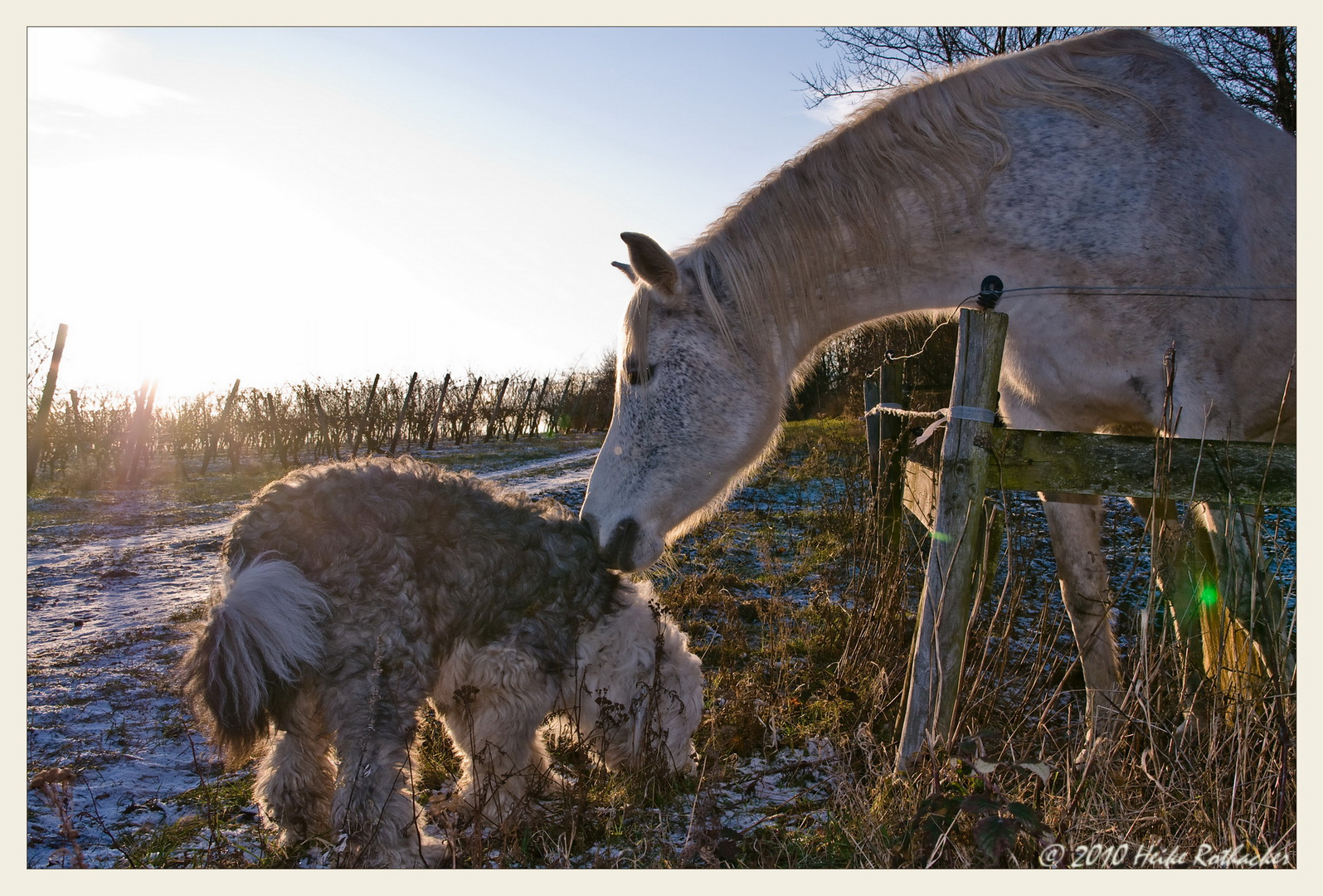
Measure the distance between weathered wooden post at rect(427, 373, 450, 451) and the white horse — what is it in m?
21.1

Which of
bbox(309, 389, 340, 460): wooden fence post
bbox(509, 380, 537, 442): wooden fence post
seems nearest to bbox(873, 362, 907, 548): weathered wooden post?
bbox(309, 389, 340, 460): wooden fence post

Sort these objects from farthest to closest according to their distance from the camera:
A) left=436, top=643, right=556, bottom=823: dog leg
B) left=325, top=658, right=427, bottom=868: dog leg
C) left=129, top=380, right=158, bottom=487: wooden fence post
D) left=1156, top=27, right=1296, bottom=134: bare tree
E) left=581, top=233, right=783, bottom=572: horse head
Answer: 1. left=129, top=380, right=158, bottom=487: wooden fence post
2. left=1156, top=27, right=1296, bottom=134: bare tree
3. left=581, top=233, right=783, bottom=572: horse head
4. left=436, top=643, right=556, bottom=823: dog leg
5. left=325, top=658, right=427, bottom=868: dog leg

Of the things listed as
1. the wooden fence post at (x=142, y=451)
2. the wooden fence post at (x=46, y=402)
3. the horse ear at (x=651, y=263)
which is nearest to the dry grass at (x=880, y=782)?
the horse ear at (x=651, y=263)

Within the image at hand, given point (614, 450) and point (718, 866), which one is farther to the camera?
point (614, 450)

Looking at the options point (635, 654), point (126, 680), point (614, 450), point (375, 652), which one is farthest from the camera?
point (126, 680)

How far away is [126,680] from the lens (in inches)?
181

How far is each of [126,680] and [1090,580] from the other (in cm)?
522

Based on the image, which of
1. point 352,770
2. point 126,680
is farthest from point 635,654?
point 126,680

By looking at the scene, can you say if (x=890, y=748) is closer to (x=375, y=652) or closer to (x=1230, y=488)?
(x=1230, y=488)

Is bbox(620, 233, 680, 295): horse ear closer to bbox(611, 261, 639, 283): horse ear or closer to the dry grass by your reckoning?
bbox(611, 261, 639, 283): horse ear

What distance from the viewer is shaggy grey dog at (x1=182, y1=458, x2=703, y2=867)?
2.73 metres

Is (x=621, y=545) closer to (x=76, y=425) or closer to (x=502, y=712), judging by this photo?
(x=502, y=712)

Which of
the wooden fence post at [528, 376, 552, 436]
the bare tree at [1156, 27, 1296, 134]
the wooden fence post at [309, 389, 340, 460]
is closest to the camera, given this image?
the bare tree at [1156, 27, 1296, 134]

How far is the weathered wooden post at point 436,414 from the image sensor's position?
23859 mm
